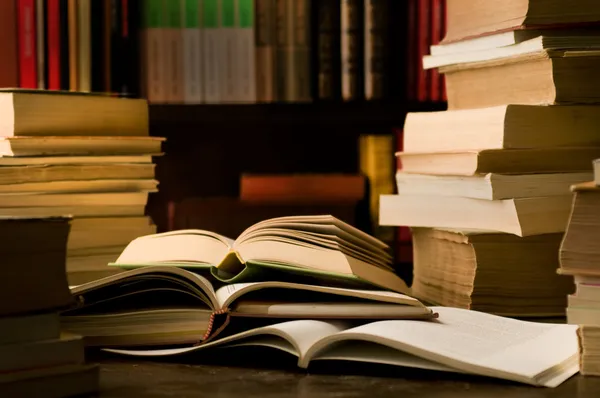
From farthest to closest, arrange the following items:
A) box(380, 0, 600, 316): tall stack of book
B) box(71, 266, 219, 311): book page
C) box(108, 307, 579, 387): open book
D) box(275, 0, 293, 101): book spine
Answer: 1. box(275, 0, 293, 101): book spine
2. box(380, 0, 600, 316): tall stack of book
3. box(71, 266, 219, 311): book page
4. box(108, 307, 579, 387): open book

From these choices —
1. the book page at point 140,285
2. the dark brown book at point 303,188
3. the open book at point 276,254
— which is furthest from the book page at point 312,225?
the dark brown book at point 303,188

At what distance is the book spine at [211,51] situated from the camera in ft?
6.08

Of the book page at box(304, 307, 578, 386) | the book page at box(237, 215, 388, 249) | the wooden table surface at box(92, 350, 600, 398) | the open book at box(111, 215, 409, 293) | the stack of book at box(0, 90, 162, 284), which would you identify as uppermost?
the stack of book at box(0, 90, 162, 284)

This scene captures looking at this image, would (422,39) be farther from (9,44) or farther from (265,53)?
(9,44)

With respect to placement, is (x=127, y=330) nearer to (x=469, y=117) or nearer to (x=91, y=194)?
(x=91, y=194)

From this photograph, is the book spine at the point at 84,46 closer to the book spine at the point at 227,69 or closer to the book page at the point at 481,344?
the book spine at the point at 227,69

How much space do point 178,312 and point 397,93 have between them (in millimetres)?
1012

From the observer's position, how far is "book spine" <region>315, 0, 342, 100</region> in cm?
189

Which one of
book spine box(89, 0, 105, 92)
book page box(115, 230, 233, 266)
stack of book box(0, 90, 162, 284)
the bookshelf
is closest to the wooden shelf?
the bookshelf

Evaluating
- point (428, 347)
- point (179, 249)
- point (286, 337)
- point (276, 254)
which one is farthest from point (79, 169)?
point (428, 347)

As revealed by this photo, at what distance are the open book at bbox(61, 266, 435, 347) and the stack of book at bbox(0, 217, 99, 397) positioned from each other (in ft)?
0.57

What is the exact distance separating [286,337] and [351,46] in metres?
1.04

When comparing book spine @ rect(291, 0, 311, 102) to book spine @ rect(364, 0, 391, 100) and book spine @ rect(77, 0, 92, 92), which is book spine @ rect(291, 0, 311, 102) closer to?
book spine @ rect(364, 0, 391, 100)

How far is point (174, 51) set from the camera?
185cm
